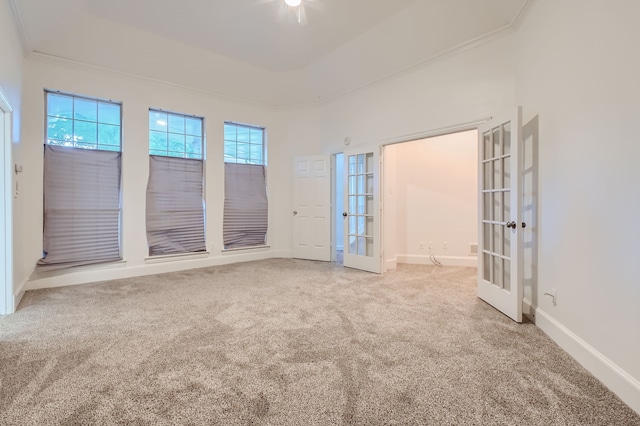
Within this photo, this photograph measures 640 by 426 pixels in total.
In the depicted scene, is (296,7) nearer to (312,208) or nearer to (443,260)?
(312,208)

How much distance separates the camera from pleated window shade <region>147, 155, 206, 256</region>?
450 cm

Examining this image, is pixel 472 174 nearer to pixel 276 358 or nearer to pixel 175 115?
pixel 276 358

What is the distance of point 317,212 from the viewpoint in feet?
18.2

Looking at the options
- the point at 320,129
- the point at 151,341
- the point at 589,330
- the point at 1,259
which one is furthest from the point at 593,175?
the point at 1,259

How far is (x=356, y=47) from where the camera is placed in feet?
13.9

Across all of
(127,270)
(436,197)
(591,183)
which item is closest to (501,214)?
(591,183)

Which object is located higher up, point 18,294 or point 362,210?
point 362,210

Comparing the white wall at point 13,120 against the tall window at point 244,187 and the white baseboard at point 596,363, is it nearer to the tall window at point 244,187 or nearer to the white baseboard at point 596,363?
the tall window at point 244,187

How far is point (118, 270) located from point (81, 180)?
132cm

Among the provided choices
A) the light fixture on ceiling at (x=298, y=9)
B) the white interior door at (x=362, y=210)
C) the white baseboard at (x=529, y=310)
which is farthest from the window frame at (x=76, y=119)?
the white baseboard at (x=529, y=310)

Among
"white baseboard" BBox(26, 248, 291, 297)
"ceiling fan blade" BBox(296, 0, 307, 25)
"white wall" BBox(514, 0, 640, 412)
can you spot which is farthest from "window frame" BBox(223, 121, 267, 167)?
"white wall" BBox(514, 0, 640, 412)

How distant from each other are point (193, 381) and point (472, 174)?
5.02 m

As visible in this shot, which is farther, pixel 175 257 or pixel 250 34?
pixel 175 257

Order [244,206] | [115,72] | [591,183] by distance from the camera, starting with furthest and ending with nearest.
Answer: [244,206] < [115,72] < [591,183]
